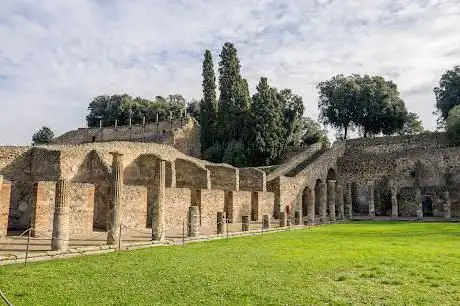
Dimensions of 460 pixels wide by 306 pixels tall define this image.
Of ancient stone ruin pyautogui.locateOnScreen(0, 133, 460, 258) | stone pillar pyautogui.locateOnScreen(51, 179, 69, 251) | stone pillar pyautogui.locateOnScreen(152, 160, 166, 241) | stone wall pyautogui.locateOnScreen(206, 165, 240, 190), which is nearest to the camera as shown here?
stone pillar pyautogui.locateOnScreen(51, 179, 69, 251)

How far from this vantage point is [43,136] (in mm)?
63594

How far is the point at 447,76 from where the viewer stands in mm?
46938

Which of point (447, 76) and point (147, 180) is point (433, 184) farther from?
point (147, 180)

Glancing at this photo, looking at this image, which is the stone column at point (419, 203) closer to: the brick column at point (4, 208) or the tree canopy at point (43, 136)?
the brick column at point (4, 208)

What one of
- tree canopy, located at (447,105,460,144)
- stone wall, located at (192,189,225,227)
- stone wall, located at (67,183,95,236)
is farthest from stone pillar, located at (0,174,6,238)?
tree canopy, located at (447,105,460,144)

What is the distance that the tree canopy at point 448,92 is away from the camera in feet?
150

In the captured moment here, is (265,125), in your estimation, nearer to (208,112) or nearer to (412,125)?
(208,112)

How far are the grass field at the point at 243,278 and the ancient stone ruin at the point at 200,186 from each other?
2.72m

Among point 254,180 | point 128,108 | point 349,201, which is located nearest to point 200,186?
point 254,180

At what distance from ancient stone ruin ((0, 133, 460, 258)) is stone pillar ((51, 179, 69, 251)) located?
0.10 feet

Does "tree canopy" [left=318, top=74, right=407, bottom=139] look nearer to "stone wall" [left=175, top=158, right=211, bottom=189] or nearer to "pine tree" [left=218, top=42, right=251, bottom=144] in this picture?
"pine tree" [left=218, top=42, right=251, bottom=144]

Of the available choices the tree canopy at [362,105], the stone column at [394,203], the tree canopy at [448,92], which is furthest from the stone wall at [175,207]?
the tree canopy at [448,92]

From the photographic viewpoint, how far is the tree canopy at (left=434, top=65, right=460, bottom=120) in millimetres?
45781

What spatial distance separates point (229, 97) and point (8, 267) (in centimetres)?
3486
